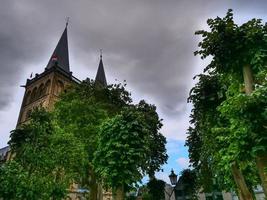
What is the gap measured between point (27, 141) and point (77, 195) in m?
25.8

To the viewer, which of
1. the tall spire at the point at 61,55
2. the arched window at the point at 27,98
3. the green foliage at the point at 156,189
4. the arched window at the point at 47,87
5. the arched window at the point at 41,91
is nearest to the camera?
the green foliage at the point at 156,189

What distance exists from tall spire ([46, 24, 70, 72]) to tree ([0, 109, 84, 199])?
37.1 meters

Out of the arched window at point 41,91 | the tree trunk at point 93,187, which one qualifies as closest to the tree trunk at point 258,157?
the tree trunk at point 93,187

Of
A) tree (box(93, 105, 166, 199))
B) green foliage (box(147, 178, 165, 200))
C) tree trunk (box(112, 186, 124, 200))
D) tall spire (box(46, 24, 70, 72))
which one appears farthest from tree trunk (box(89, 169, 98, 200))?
tall spire (box(46, 24, 70, 72))

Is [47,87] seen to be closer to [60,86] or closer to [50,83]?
[50,83]

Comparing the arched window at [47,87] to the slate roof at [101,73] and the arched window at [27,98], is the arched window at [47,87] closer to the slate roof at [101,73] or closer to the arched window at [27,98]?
the arched window at [27,98]

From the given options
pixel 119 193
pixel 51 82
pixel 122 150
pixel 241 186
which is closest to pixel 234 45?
pixel 241 186

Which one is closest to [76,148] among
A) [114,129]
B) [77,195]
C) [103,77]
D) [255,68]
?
[114,129]

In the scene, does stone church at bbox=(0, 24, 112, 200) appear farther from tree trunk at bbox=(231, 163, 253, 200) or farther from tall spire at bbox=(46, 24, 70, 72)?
tree trunk at bbox=(231, 163, 253, 200)

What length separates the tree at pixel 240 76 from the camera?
8039mm

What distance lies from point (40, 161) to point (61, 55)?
44324mm

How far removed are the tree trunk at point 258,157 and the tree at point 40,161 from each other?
40.2ft

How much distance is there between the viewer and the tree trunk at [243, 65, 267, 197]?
757cm

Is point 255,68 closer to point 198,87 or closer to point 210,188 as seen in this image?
point 198,87
